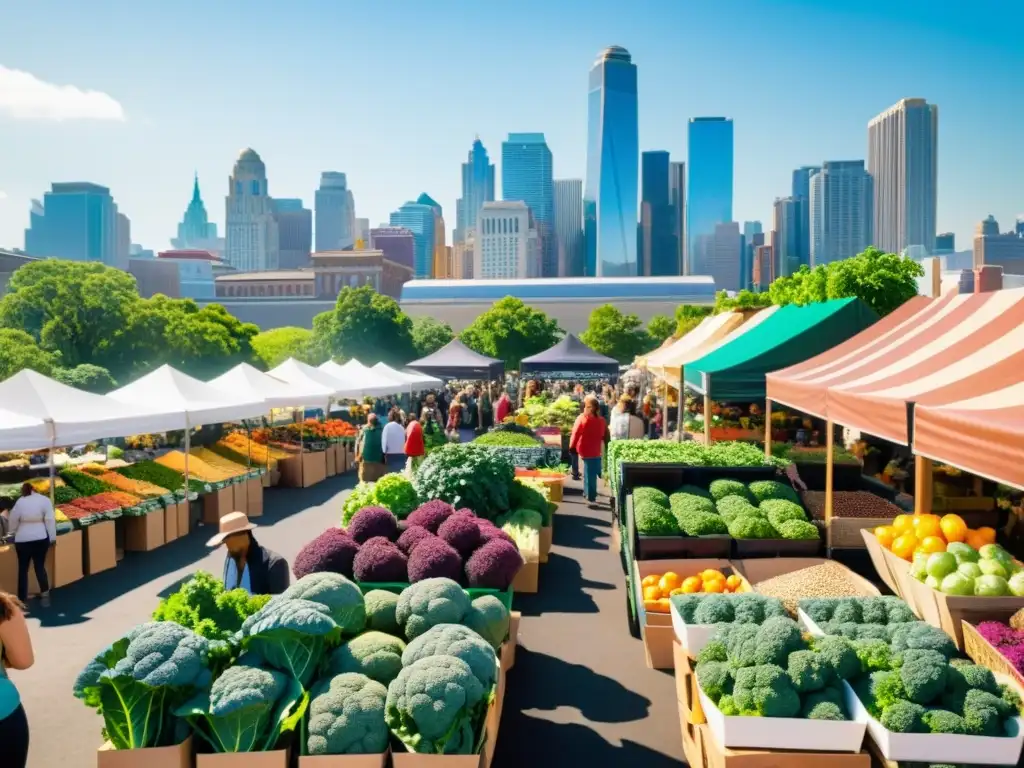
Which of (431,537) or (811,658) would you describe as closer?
(811,658)

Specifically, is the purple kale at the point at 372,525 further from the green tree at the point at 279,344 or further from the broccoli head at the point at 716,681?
the green tree at the point at 279,344

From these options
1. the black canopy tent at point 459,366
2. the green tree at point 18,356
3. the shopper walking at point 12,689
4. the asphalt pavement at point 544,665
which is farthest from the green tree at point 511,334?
the shopper walking at point 12,689

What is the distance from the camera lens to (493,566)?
233 inches

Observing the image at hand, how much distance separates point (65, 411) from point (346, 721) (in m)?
7.63

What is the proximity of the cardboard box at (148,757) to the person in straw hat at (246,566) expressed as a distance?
170 cm

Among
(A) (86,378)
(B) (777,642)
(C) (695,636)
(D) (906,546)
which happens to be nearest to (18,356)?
(A) (86,378)

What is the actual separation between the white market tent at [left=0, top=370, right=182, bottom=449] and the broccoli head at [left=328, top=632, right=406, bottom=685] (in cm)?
629

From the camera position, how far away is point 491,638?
16.6 feet

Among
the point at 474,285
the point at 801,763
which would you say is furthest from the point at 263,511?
the point at 474,285

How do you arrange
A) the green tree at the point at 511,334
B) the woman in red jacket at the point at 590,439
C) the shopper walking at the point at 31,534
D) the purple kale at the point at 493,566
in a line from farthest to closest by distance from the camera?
the green tree at the point at 511,334, the woman in red jacket at the point at 590,439, the shopper walking at the point at 31,534, the purple kale at the point at 493,566

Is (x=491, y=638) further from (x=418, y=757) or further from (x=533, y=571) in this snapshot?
(x=533, y=571)

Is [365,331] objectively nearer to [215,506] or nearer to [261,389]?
[261,389]

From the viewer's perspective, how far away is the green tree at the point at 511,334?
207 feet

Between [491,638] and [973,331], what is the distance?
484 centimetres
